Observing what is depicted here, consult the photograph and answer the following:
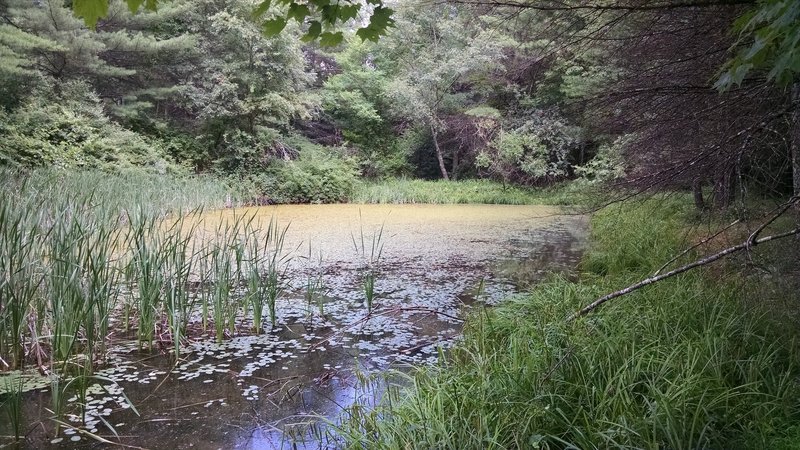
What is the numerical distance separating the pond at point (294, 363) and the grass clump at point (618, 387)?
412 mm

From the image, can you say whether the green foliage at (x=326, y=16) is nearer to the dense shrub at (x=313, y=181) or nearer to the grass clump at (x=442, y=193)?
the dense shrub at (x=313, y=181)

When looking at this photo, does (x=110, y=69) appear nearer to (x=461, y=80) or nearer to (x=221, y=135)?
(x=221, y=135)

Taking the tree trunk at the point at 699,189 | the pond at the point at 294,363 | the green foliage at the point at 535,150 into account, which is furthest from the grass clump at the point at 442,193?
the tree trunk at the point at 699,189

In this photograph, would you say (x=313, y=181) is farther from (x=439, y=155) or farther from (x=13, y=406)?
(x=13, y=406)

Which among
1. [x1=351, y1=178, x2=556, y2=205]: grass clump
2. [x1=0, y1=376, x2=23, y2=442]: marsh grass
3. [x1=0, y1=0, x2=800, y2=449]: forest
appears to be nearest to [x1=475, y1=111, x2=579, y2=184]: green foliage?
[x1=351, y1=178, x2=556, y2=205]: grass clump

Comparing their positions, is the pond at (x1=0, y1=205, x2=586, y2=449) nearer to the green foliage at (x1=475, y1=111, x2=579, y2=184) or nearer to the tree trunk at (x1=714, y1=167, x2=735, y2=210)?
the tree trunk at (x1=714, y1=167, x2=735, y2=210)

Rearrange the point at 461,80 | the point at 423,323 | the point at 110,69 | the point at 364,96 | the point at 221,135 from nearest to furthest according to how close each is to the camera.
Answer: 1. the point at 423,323
2. the point at 110,69
3. the point at 221,135
4. the point at 461,80
5. the point at 364,96

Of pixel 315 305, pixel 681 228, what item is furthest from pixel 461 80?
pixel 315 305

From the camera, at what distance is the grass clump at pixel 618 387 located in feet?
5.42

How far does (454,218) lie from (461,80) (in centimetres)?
763

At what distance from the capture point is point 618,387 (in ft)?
5.85

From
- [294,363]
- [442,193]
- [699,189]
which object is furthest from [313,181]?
[294,363]

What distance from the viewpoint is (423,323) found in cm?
370

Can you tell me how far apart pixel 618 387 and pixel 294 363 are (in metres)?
1.85
